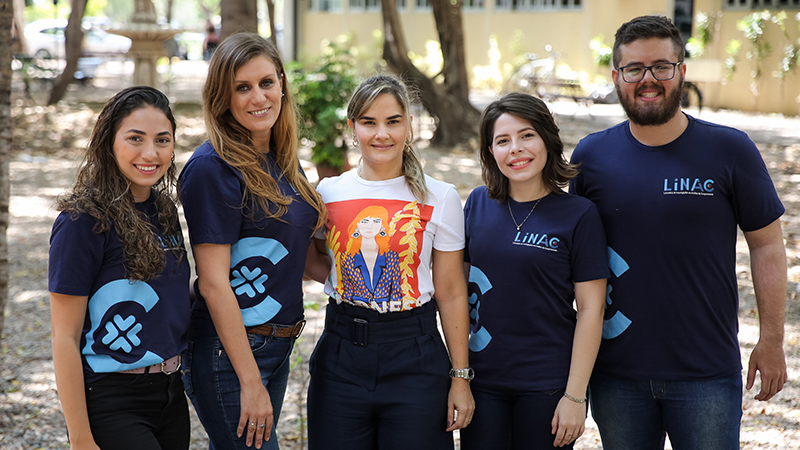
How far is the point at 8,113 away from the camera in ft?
12.2

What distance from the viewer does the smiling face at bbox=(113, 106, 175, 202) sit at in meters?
2.29

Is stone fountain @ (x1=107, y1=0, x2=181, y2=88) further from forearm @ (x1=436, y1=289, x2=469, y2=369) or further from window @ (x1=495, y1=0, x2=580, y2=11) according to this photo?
window @ (x1=495, y1=0, x2=580, y2=11)

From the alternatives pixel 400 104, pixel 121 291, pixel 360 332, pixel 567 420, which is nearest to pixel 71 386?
pixel 121 291

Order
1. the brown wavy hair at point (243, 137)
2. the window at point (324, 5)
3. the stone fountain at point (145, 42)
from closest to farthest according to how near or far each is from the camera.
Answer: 1. the brown wavy hair at point (243, 137)
2. the stone fountain at point (145, 42)
3. the window at point (324, 5)

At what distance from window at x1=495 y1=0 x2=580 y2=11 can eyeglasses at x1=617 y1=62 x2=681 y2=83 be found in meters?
20.8

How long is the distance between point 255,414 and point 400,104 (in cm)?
118

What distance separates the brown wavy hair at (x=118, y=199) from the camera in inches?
86.0

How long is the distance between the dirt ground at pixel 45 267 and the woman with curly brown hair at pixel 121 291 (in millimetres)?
466

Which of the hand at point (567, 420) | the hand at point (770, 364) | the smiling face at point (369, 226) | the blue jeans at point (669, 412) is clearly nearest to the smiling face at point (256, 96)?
the smiling face at point (369, 226)

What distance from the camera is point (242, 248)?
238 centimetres

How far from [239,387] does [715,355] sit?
5.38 ft

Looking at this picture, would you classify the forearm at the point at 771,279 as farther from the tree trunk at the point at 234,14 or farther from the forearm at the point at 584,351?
the tree trunk at the point at 234,14

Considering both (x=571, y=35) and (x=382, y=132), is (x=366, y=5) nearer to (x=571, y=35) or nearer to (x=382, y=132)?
(x=571, y=35)

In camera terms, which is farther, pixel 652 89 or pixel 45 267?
pixel 45 267
